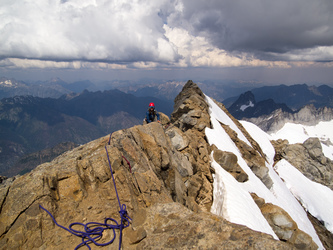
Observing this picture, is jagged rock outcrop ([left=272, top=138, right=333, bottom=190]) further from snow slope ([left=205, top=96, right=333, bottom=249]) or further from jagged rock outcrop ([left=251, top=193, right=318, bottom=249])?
jagged rock outcrop ([left=251, top=193, right=318, bottom=249])

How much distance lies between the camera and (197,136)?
27.0m

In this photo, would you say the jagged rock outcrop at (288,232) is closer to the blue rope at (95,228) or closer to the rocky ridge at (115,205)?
the rocky ridge at (115,205)

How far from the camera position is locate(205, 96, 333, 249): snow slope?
17750mm

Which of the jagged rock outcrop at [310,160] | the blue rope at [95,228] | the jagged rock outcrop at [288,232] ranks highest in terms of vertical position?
the blue rope at [95,228]

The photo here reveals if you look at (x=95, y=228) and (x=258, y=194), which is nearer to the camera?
(x=95, y=228)

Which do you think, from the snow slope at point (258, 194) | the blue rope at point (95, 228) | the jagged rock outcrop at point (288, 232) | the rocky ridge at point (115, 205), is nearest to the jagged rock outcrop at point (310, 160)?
the snow slope at point (258, 194)

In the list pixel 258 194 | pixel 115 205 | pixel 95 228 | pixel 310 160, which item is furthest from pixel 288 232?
pixel 310 160

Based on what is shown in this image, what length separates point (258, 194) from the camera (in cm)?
2408

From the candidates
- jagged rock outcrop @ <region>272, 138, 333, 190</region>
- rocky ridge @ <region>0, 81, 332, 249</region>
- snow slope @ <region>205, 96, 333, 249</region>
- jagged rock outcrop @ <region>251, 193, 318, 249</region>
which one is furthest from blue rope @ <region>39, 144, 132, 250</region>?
jagged rock outcrop @ <region>272, 138, 333, 190</region>

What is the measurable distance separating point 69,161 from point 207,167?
53.7ft

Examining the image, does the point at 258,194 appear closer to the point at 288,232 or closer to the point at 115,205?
the point at 288,232

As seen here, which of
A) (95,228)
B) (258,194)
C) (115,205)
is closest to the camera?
(95,228)

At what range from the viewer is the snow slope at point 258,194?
17750 mm

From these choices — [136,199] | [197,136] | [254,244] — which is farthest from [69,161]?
[197,136]
